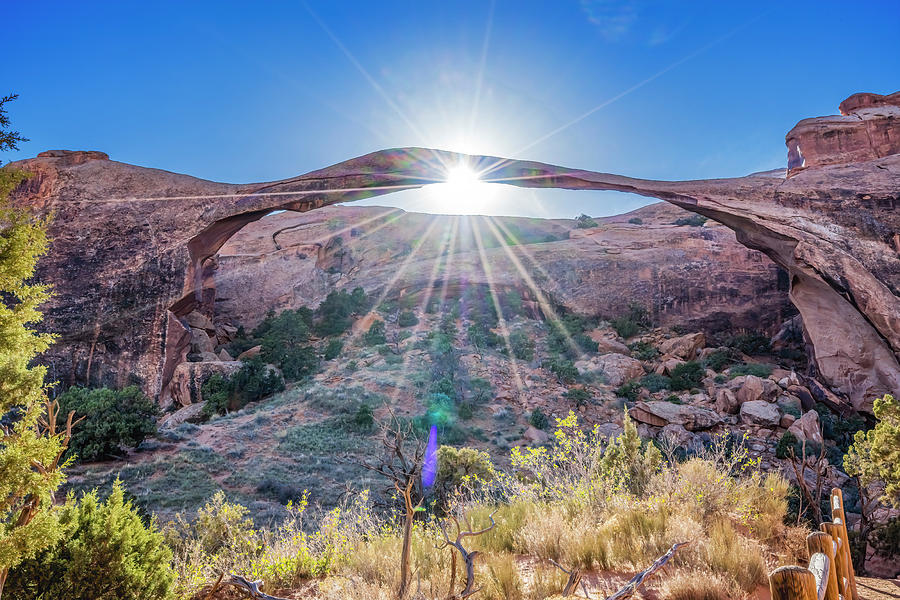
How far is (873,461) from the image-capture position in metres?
5.77

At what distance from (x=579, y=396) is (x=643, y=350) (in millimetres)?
6077

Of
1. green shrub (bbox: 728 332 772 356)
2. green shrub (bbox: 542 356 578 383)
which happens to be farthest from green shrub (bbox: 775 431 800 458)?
green shrub (bbox: 728 332 772 356)

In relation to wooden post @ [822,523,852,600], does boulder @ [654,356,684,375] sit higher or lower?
lower

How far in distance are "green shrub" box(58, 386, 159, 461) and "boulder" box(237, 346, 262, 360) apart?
775 centimetres

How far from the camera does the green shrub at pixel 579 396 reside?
14.3 metres

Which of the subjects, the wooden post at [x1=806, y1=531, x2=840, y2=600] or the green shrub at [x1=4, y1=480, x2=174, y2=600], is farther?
the green shrub at [x1=4, y1=480, x2=174, y2=600]

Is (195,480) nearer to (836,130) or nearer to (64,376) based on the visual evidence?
(64,376)

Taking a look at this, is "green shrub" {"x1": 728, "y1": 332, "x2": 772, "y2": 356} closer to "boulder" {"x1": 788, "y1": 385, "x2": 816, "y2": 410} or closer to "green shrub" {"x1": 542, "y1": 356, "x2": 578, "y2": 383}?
"boulder" {"x1": 788, "y1": 385, "x2": 816, "y2": 410}

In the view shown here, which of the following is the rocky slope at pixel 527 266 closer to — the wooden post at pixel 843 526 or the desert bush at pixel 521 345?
the desert bush at pixel 521 345

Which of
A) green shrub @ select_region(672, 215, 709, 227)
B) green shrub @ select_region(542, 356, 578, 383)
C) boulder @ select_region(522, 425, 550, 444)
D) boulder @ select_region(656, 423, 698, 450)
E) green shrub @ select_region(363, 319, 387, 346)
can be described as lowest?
boulder @ select_region(522, 425, 550, 444)

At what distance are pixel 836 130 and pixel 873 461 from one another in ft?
48.5

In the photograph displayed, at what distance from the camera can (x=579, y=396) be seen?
1426cm

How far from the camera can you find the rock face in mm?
10828

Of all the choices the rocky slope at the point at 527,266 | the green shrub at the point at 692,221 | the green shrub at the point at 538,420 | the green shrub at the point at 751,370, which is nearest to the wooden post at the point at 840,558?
the green shrub at the point at 538,420
